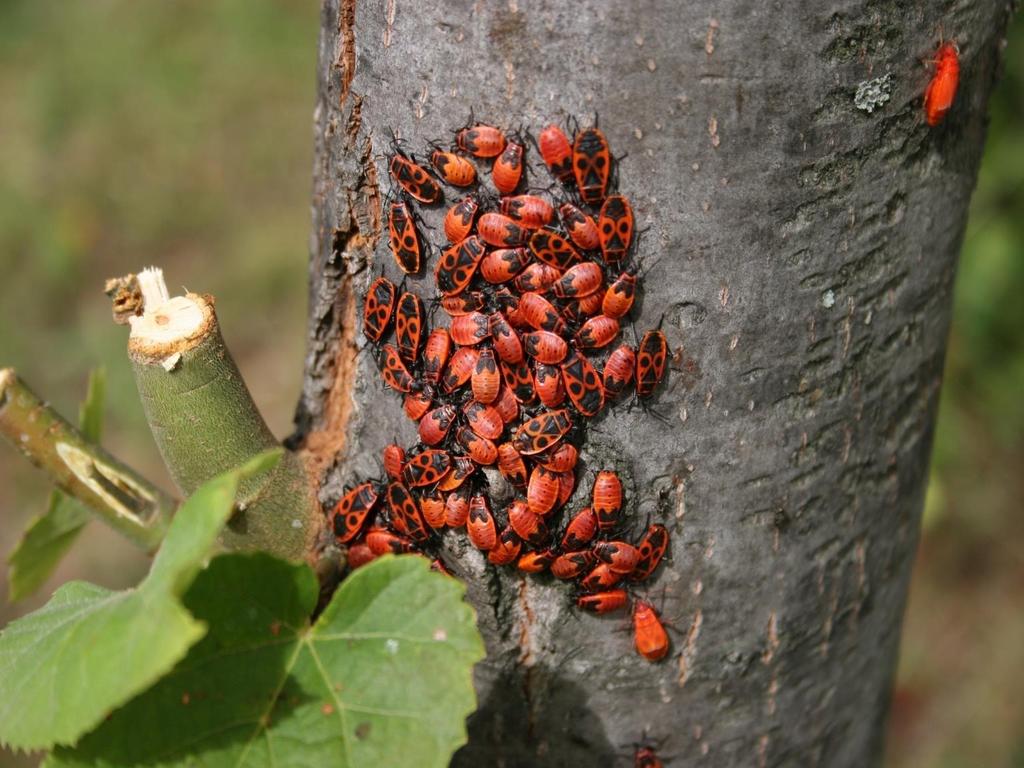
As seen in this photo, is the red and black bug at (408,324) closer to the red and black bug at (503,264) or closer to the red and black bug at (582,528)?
the red and black bug at (503,264)

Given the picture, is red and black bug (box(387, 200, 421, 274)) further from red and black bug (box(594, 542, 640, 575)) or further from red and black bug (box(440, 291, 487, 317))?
red and black bug (box(594, 542, 640, 575))

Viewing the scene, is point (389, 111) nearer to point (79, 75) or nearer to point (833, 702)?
point (833, 702)

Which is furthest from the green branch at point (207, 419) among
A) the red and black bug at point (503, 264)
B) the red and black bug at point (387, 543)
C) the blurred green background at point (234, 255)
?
the blurred green background at point (234, 255)

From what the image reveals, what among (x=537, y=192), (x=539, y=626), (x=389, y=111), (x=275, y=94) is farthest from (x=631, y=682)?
(x=275, y=94)

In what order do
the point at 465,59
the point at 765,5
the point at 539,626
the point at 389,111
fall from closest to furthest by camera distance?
the point at 765,5 → the point at 465,59 → the point at 389,111 → the point at 539,626

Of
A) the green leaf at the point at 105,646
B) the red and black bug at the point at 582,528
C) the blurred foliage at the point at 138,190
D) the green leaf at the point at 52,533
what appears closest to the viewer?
the green leaf at the point at 105,646

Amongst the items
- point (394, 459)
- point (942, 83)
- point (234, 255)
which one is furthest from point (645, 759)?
point (234, 255)
